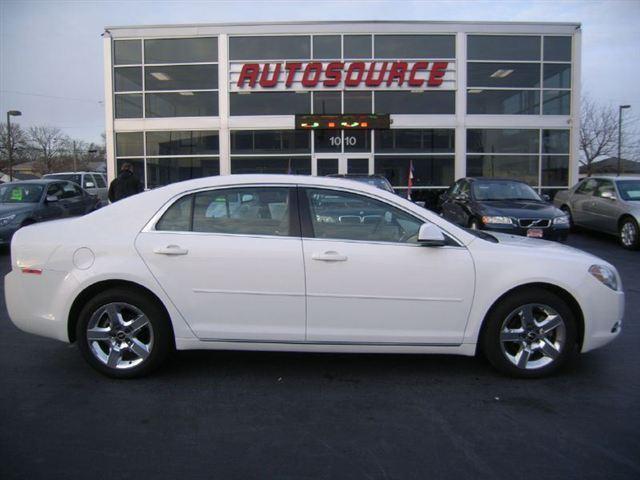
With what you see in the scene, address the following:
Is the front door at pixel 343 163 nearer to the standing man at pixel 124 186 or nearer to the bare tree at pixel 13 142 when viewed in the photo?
the standing man at pixel 124 186

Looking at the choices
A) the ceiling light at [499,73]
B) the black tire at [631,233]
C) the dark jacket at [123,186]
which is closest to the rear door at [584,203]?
the black tire at [631,233]

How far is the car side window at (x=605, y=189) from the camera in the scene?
12.1 metres

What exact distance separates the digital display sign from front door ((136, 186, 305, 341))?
1543 cm

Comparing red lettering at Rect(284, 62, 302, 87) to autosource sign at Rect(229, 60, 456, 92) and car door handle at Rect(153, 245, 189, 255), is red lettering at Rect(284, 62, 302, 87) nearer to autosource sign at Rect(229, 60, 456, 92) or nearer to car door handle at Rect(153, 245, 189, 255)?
autosource sign at Rect(229, 60, 456, 92)

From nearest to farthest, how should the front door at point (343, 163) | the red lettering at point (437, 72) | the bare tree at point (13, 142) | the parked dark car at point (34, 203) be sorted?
the parked dark car at point (34, 203)
the red lettering at point (437, 72)
the front door at point (343, 163)
the bare tree at point (13, 142)

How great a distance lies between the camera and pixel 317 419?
11.6 ft

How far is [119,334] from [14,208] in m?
8.31

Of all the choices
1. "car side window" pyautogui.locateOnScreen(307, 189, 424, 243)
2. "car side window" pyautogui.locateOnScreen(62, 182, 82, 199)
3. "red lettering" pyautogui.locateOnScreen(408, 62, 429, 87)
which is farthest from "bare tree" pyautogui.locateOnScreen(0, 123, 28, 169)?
"car side window" pyautogui.locateOnScreen(307, 189, 424, 243)

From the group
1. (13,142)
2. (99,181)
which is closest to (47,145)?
(13,142)

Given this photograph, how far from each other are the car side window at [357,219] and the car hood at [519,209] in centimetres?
639

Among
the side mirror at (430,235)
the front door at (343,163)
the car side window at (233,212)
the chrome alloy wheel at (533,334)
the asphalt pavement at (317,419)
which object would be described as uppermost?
the front door at (343,163)

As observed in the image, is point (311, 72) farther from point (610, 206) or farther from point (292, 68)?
point (610, 206)

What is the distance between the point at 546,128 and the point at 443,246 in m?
17.4

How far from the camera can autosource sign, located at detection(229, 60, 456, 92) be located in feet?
62.5
